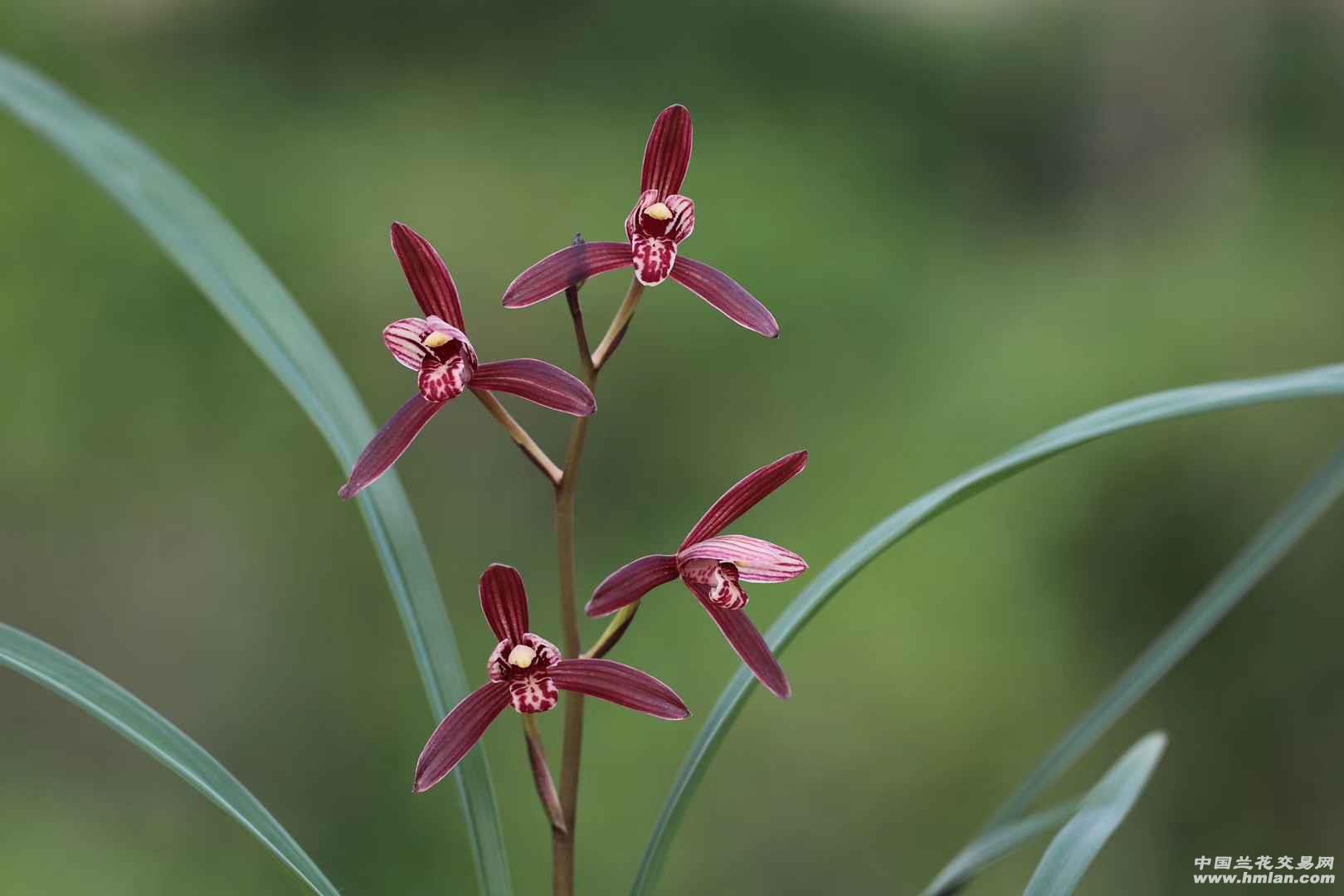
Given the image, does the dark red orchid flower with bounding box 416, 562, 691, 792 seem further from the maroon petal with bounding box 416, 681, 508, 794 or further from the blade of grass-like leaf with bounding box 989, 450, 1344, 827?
the blade of grass-like leaf with bounding box 989, 450, 1344, 827

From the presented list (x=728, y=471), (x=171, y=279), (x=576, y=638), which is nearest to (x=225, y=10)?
(x=171, y=279)

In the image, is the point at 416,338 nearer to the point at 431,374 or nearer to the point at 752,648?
the point at 431,374

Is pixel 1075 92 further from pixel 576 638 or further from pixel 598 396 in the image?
pixel 576 638

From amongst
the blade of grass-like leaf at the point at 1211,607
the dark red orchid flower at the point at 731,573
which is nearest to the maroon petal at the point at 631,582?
the dark red orchid flower at the point at 731,573

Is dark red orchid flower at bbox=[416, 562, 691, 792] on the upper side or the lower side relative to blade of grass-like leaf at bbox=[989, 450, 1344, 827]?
lower

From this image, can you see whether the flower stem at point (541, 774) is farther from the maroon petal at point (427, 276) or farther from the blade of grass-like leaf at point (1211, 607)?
the blade of grass-like leaf at point (1211, 607)

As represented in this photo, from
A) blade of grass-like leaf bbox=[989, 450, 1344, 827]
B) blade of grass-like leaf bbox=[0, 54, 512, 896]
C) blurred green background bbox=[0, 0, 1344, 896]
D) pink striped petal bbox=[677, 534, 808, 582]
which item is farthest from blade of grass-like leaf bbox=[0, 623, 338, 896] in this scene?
blurred green background bbox=[0, 0, 1344, 896]
